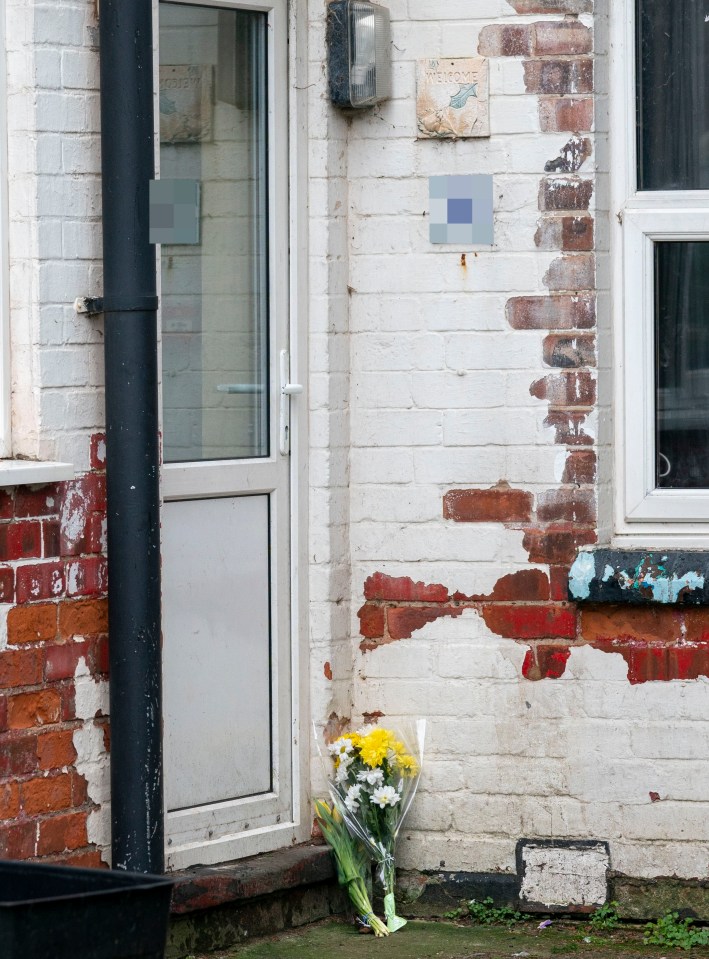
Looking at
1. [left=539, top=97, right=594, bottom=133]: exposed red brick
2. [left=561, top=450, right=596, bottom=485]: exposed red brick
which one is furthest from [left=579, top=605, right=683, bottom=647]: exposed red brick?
[left=539, top=97, right=594, bottom=133]: exposed red brick

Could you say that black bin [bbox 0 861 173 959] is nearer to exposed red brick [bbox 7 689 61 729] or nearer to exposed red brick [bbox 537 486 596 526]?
exposed red brick [bbox 7 689 61 729]

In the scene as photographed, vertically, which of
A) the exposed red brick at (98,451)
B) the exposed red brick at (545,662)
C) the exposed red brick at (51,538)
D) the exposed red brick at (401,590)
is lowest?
the exposed red brick at (545,662)

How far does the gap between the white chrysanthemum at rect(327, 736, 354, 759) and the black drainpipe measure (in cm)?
65

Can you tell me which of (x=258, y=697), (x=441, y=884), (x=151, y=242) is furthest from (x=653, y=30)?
(x=441, y=884)

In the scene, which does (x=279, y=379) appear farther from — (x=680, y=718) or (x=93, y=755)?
(x=680, y=718)

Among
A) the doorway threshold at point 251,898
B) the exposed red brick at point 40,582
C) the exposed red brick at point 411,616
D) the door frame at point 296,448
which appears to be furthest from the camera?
the exposed red brick at point 411,616

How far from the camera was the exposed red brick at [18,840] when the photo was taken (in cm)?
348

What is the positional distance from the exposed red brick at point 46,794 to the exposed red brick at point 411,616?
109cm

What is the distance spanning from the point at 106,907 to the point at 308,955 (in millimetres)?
1508

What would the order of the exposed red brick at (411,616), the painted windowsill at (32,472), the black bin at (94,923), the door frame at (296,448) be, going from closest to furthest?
the black bin at (94,923)
the painted windowsill at (32,472)
the door frame at (296,448)
the exposed red brick at (411,616)

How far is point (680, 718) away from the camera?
4090mm

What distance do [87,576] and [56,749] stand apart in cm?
45

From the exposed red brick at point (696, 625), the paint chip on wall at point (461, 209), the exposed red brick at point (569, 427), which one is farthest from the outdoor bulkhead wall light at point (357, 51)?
the exposed red brick at point (696, 625)

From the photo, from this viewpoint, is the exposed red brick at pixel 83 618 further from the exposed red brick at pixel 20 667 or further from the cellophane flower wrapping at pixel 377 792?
the cellophane flower wrapping at pixel 377 792
